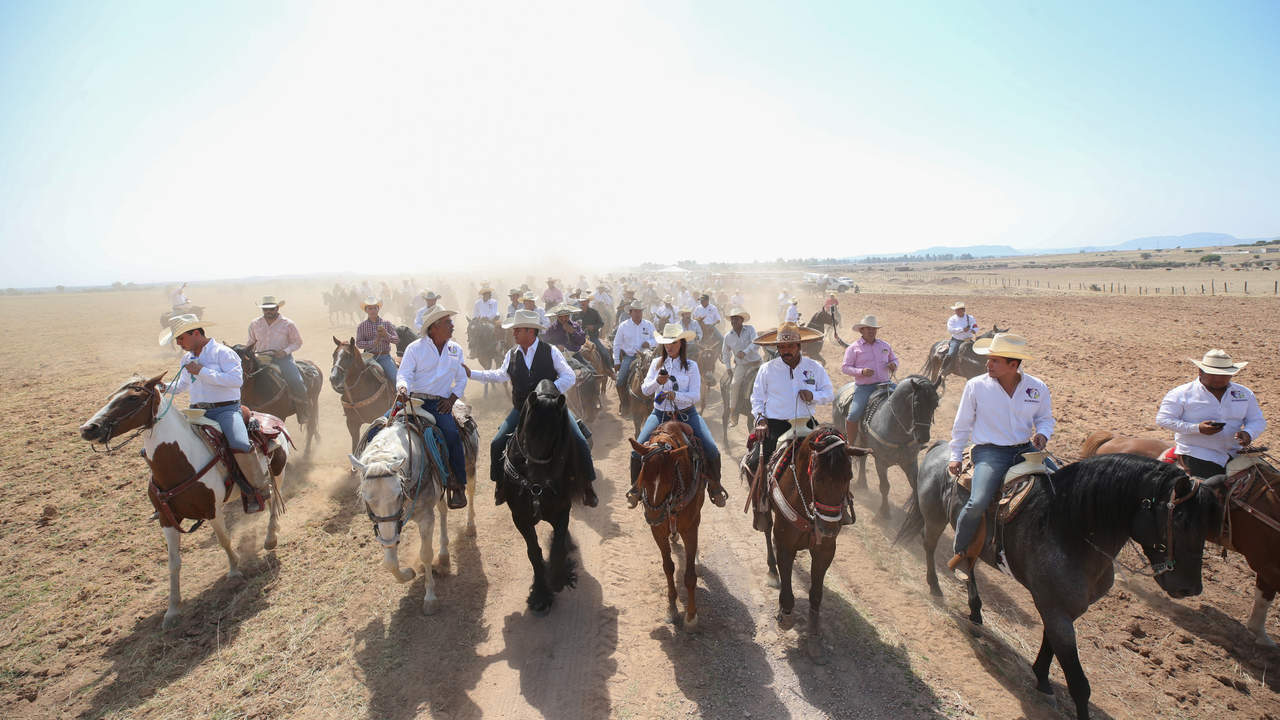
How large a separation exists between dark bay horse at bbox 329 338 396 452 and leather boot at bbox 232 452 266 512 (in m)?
2.57

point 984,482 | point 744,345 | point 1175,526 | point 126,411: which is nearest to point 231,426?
point 126,411

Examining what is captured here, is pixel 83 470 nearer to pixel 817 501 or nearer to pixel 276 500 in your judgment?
pixel 276 500

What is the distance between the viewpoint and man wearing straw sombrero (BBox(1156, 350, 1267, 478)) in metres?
5.57

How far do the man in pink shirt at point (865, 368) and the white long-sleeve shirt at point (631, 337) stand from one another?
14.0 feet

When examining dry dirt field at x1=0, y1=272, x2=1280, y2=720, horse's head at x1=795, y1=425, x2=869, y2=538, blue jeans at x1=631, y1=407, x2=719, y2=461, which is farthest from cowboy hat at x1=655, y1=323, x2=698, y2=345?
dry dirt field at x1=0, y1=272, x2=1280, y2=720

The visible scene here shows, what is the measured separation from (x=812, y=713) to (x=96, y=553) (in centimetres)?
952

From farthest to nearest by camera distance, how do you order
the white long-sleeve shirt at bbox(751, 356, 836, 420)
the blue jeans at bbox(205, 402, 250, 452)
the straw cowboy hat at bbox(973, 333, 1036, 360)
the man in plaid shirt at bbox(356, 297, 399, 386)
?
1. the man in plaid shirt at bbox(356, 297, 399, 386)
2. the blue jeans at bbox(205, 402, 250, 452)
3. the white long-sleeve shirt at bbox(751, 356, 836, 420)
4. the straw cowboy hat at bbox(973, 333, 1036, 360)

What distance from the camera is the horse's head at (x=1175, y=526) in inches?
156

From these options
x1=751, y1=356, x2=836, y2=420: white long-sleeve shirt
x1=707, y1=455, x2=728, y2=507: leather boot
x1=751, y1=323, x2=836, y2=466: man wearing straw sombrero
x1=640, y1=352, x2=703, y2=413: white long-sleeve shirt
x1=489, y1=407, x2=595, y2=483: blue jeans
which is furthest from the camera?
x1=640, y1=352, x2=703, y2=413: white long-sleeve shirt

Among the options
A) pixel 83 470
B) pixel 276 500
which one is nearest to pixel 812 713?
pixel 276 500

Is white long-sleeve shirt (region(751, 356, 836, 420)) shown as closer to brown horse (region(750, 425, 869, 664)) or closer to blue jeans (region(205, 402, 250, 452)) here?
brown horse (region(750, 425, 869, 664))

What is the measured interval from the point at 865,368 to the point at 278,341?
35.1 ft

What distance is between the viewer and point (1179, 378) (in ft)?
48.9

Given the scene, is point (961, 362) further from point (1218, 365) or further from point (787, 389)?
point (787, 389)
